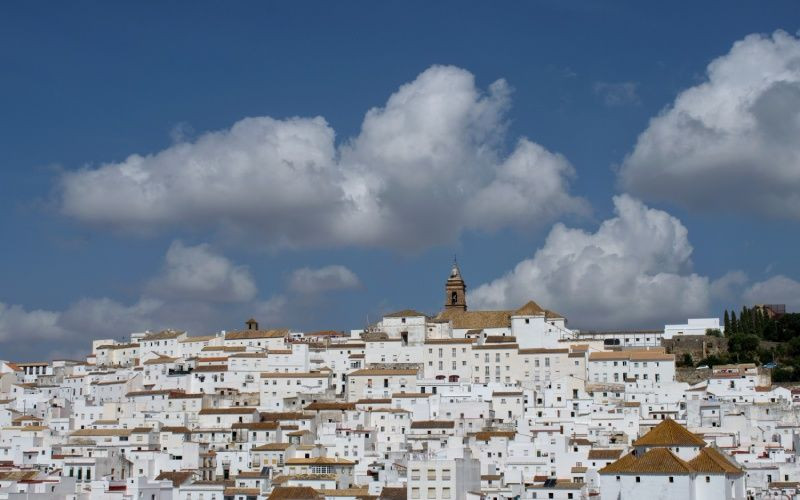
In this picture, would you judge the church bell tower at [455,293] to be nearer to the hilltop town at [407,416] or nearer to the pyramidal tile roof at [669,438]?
the hilltop town at [407,416]

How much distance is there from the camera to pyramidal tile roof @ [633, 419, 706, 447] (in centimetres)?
4741

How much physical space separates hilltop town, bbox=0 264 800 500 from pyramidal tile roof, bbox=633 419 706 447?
0.11 metres

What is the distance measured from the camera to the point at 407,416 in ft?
225

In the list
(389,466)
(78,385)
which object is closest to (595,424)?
(389,466)

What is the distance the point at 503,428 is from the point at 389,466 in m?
11.6

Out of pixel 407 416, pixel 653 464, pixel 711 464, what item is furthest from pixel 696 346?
pixel 653 464

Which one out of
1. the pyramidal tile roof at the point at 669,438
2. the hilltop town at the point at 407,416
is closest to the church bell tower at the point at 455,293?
the hilltop town at the point at 407,416

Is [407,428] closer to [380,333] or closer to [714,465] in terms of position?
[380,333]

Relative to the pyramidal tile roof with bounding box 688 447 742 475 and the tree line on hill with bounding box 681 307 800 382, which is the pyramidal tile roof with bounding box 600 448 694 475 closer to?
the pyramidal tile roof with bounding box 688 447 742 475

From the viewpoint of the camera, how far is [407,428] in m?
67.8

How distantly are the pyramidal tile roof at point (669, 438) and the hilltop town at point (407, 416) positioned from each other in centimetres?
11

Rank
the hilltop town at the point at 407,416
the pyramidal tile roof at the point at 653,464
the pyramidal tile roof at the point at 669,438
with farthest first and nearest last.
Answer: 1. the hilltop town at the point at 407,416
2. the pyramidal tile roof at the point at 669,438
3. the pyramidal tile roof at the point at 653,464

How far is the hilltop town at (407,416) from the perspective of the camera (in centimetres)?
5259

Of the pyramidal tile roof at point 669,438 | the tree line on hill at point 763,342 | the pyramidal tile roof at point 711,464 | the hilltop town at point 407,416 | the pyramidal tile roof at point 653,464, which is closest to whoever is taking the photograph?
the pyramidal tile roof at point 653,464
